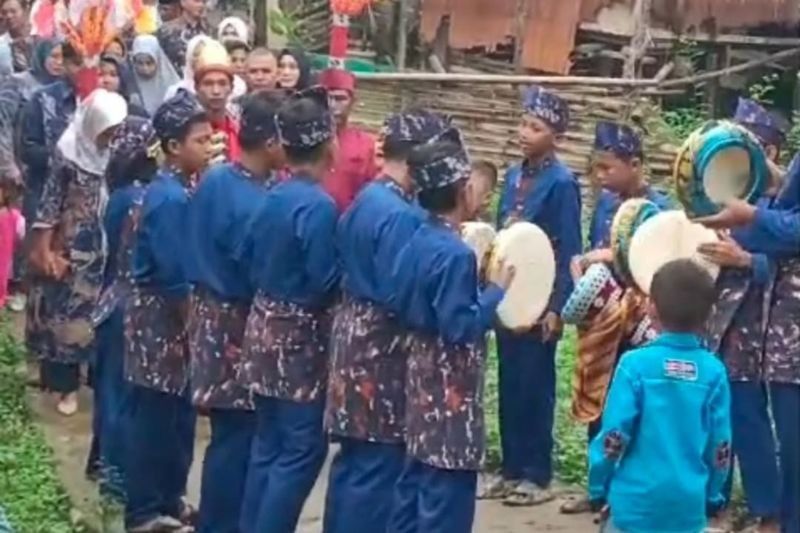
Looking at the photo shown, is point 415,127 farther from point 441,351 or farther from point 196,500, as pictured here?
point 196,500

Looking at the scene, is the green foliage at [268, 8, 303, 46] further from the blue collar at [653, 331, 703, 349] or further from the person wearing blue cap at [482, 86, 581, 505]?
the blue collar at [653, 331, 703, 349]

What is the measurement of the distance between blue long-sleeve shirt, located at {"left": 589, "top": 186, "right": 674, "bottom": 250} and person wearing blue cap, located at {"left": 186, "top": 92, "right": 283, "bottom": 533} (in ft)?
4.89

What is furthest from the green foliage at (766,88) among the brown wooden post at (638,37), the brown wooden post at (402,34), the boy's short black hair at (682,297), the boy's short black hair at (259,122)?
the boy's short black hair at (682,297)

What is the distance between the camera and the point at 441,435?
580 cm

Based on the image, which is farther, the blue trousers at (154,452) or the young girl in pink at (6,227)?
the young girl in pink at (6,227)

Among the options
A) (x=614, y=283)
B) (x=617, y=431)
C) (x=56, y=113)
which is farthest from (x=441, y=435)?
(x=56, y=113)

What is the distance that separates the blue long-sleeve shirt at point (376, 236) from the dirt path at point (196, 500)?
5.49 feet

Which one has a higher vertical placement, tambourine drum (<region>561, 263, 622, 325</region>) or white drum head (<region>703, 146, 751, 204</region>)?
white drum head (<region>703, 146, 751, 204</region>)

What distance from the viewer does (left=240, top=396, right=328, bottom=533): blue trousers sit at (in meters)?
6.27

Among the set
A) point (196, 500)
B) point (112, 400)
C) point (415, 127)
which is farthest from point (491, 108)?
point (415, 127)

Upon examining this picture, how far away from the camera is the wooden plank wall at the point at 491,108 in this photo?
50.6 ft

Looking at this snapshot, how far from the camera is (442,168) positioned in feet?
19.0

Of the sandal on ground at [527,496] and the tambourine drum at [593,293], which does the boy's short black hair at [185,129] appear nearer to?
the tambourine drum at [593,293]

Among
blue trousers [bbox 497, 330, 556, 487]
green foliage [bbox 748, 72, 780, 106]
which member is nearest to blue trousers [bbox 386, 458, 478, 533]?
blue trousers [bbox 497, 330, 556, 487]
